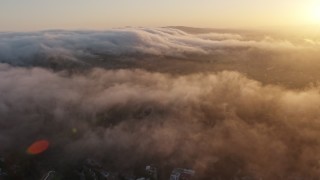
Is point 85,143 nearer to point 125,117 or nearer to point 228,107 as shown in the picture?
point 125,117

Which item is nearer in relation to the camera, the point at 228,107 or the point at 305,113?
the point at 305,113

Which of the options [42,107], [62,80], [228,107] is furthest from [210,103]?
[62,80]

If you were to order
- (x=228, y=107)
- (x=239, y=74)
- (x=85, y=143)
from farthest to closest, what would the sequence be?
1. (x=239, y=74)
2. (x=228, y=107)
3. (x=85, y=143)

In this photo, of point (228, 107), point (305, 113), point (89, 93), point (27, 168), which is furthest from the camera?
point (89, 93)

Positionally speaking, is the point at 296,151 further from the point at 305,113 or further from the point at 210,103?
the point at 210,103

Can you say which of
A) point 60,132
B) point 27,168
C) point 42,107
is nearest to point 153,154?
point 27,168

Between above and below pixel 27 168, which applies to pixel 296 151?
above
